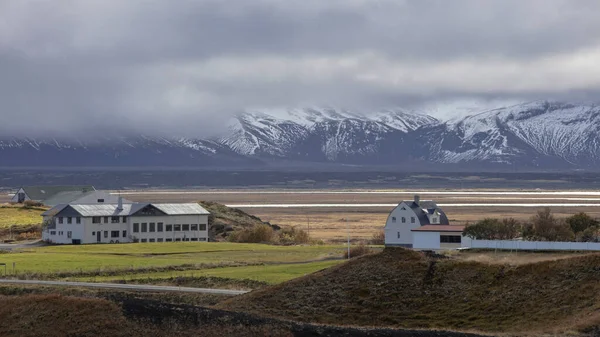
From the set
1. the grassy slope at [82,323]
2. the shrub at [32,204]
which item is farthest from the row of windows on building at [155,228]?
the grassy slope at [82,323]

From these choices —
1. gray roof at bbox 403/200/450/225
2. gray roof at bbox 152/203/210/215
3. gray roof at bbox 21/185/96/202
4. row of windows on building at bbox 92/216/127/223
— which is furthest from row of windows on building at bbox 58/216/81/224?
gray roof at bbox 21/185/96/202

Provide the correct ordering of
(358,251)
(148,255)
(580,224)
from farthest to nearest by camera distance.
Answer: (148,255), (580,224), (358,251)

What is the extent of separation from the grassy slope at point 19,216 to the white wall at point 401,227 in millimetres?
50547

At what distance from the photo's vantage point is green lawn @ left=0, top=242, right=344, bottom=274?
7938cm

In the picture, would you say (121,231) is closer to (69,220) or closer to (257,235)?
(69,220)

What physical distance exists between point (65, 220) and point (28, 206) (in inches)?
1763

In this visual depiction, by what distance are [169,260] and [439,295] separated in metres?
36.5

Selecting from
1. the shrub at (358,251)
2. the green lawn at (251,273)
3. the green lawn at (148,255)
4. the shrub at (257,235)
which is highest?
the shrub at (257,235)

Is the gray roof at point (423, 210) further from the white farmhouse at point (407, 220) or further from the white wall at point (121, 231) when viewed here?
the white wall at point (121, 231)

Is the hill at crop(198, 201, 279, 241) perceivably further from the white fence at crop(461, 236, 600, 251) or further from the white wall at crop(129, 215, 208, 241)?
the white fence at crop(461, 236, 600, 251)

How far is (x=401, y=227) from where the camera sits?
98750 millimetres

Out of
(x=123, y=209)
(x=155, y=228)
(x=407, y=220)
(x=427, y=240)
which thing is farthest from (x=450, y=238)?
(x=123, y=209)

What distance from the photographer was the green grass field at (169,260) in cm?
7275

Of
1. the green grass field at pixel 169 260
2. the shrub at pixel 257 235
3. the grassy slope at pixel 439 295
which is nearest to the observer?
the grassy slope at pixel 439 295
